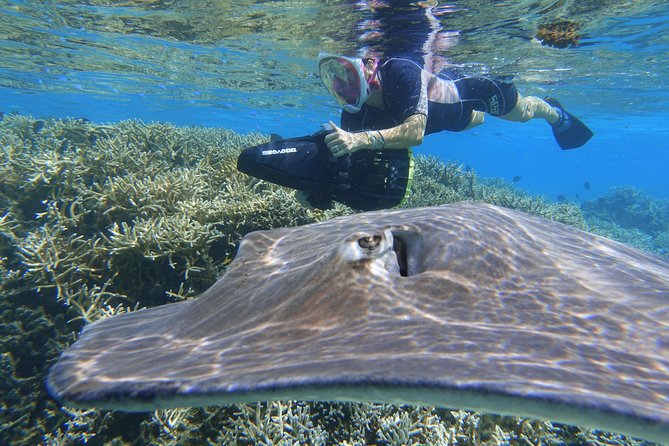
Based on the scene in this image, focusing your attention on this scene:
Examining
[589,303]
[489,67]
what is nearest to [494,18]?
[489,67]

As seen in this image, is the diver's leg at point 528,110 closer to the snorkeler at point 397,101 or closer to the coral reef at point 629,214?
the snorkeler at point 397,101

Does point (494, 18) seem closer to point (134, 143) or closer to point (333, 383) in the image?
point (134, 143)

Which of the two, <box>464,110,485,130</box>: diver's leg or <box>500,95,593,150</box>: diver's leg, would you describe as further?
<box>500,95,593,150</box>: diver's leg

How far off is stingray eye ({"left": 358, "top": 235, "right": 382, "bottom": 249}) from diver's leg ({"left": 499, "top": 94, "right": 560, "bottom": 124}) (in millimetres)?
8288

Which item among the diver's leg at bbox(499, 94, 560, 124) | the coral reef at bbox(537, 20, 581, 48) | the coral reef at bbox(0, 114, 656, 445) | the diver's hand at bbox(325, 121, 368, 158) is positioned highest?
the coral reef at bbox(537, 20, 581, 48)

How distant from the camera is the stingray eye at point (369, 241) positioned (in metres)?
2.08

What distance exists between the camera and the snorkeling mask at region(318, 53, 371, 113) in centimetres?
561

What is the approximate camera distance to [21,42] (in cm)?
1925

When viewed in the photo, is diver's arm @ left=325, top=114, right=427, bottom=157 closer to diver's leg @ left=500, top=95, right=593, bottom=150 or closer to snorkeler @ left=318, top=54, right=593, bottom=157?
snorkeler @ left=318, top=54, right=593, bottom=157

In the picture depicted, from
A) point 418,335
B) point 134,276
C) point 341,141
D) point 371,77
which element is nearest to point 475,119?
point 371,77

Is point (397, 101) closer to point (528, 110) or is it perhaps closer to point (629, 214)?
point (528, 110)

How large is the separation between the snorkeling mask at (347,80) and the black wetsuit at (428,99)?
35cm

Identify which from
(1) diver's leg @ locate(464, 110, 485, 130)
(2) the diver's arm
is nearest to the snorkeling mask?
(2) the diver's arm

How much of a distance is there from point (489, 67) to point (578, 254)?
17848mm
